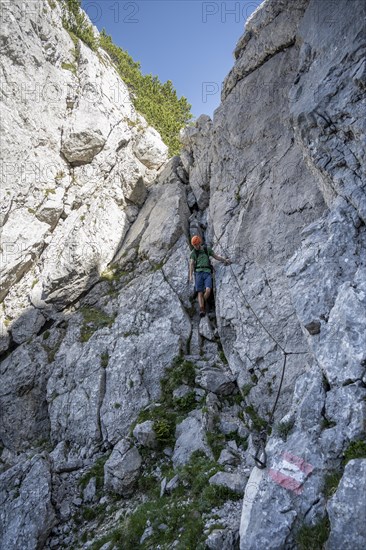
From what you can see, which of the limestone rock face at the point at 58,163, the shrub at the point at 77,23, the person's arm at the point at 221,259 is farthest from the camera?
the shrub at the point at 77,23

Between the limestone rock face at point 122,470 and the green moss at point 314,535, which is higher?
the limestone rock face at point 122,470

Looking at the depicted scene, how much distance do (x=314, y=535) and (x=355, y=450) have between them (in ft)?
5.30

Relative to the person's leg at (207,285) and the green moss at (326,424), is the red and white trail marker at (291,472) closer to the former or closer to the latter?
the green moss at (326,424)

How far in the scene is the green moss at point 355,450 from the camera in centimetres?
610

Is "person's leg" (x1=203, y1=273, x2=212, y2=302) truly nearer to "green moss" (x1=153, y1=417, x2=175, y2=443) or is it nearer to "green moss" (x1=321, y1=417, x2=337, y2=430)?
"green moss" (x1=153, y1=417, x2=175, y2=443)

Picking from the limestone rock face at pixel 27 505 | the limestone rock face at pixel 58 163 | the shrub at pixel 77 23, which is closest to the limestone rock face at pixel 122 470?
the limestone rock face at pixel 27 505

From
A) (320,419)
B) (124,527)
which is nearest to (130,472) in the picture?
(124,527)

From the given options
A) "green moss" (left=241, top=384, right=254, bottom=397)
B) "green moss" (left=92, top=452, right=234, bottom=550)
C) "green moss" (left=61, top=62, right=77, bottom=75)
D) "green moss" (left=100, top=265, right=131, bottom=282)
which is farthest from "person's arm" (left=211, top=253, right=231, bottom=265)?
"green moss" (left=61, top=62, right=77, bottom=75)

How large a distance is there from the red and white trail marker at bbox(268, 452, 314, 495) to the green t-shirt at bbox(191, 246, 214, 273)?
31.2ft

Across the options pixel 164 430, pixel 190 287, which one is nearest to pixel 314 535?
pixel 164 430

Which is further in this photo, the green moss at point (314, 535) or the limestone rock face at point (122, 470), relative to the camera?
the limestone rock face at point (122, 470)

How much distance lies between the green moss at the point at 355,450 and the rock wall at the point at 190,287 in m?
0.03

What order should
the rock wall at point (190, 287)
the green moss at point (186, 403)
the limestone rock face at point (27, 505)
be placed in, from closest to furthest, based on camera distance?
the rock wall at point (190, 287) → the limestone rock face at point (27, 505) → the green moss at point (186, 403)

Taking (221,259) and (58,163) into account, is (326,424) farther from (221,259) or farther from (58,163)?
(58,163)
